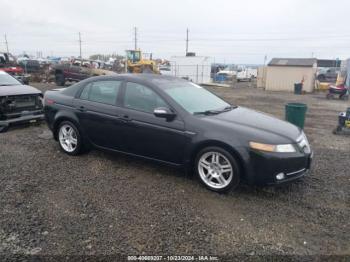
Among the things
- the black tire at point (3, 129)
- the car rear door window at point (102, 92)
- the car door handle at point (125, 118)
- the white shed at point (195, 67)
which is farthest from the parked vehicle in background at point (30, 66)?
the car door handle at point (125, 118)

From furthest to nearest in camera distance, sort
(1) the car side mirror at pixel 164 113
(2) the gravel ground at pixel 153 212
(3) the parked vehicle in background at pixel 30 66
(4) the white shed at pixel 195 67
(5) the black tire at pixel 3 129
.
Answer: (4) the white shed at pixel 195 67 → (3) the parked vehicle in background at pixel 30 66 → (5) the black tire at pixel 3 129 → (1) the car side mirror at pixel 164 113 → (2) the gravel ground at pixel 153 212

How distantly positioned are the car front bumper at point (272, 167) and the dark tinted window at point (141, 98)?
1.51m

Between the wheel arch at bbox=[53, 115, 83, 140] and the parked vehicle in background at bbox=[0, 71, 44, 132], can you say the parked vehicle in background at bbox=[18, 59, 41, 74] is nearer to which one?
the parked vehicle in background at bbox=[0, 71, 44, 132]

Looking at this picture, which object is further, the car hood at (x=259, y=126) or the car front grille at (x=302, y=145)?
the car front grille at (x=302, y=145)

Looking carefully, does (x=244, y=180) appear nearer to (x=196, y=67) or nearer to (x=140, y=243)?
(x=140, y=243)

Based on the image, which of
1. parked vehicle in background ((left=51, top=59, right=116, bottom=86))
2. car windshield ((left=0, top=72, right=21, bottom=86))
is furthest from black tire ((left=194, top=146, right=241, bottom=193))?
parked vehicle in background ((left=51, top=59, right=116, bottom=86))

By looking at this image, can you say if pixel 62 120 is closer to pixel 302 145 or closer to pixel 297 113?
pixel 302 145

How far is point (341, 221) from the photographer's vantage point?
Answer: 11.3 ft

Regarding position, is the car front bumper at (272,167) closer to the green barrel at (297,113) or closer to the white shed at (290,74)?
the green barrel at (297,113)


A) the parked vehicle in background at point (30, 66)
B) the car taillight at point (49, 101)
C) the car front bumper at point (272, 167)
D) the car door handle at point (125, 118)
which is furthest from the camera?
the parked vehicle in background at point (30, 66)

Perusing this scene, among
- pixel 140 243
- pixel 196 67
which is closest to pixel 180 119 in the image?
pixel 140 243

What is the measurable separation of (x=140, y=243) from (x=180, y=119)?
1793mm

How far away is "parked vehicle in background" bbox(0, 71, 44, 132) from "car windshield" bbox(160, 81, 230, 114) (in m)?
4.53

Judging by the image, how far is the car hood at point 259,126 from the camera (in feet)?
12.6
